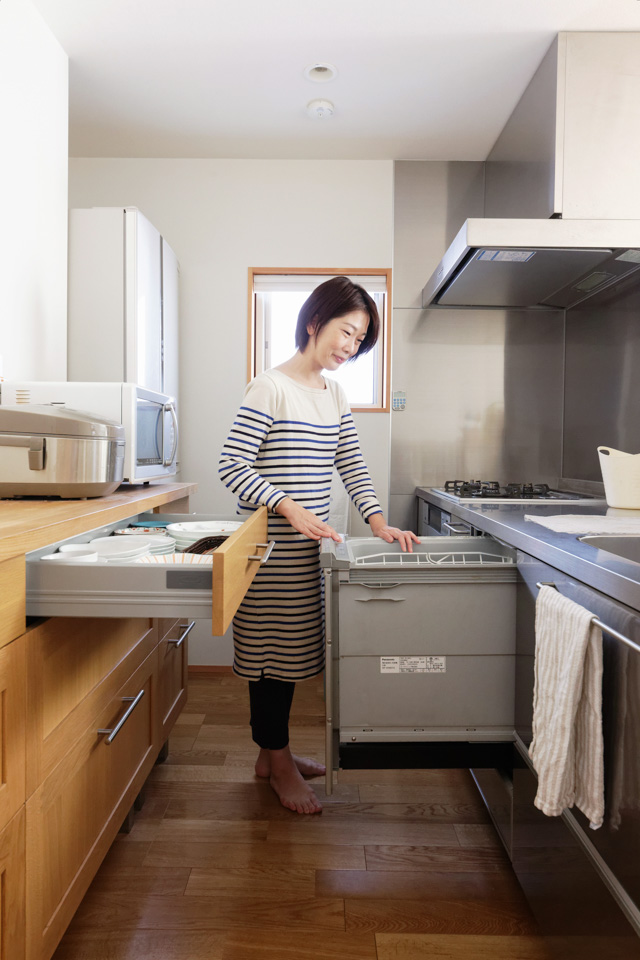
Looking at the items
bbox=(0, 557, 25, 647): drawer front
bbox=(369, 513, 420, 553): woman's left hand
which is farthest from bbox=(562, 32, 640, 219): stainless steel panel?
bbox=(0, 557, 25, 647): drawer front

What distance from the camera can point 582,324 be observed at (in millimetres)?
2510

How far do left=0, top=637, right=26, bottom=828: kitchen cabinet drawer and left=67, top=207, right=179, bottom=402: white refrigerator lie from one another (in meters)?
1.54

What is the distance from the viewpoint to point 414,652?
118 cm

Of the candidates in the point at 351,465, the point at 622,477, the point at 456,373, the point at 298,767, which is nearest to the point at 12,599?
the point at 351,465

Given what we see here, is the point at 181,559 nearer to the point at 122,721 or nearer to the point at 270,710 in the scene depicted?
the point at 122,721

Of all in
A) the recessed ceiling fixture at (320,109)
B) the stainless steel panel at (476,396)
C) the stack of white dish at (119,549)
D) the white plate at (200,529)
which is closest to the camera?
the stack of white dish at (119,549)

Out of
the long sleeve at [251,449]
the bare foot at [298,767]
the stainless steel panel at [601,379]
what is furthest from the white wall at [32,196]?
the stainless steel panel at [601,379]

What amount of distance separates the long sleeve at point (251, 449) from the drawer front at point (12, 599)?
631 millimetres

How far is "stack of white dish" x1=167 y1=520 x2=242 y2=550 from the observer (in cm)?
123

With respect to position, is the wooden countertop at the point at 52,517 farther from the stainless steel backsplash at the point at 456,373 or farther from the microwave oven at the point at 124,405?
the stainless steel backsplash at the point at 456,373

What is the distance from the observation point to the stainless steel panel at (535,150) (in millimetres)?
1844

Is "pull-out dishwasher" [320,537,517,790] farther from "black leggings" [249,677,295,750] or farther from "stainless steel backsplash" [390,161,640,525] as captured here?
"stainless steel backsplash" [390,161,640,525]

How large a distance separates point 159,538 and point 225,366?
172cm

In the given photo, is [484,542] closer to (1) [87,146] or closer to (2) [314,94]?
(2) [314,94]
